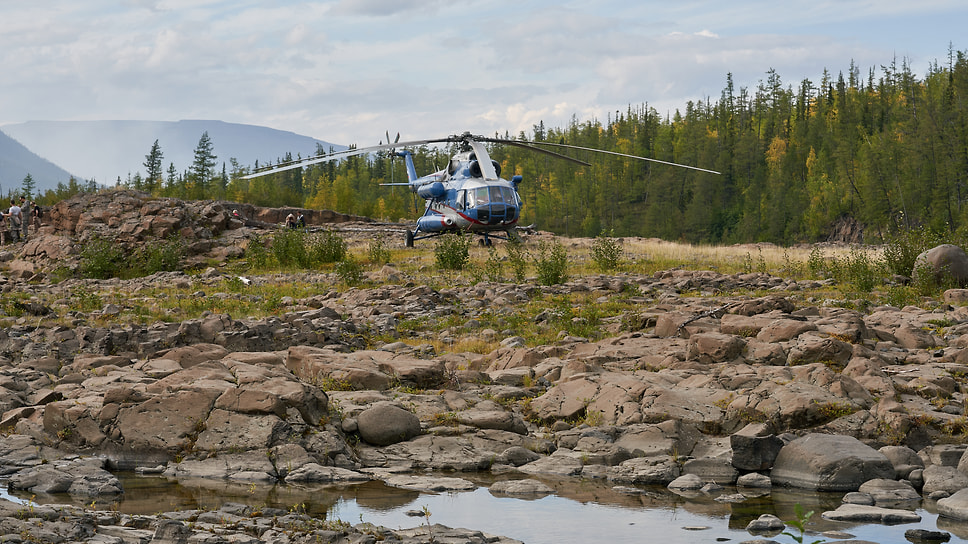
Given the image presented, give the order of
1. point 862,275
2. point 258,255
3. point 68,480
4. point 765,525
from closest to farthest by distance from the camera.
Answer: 1. point 765,525
2. point 68,480
3. point 862,275
4. point 258,255

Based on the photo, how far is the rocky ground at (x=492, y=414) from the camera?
8.62 meters

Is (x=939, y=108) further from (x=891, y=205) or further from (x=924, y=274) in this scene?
(x=924, y=274)

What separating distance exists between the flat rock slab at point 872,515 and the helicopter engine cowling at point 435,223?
87.9 feet

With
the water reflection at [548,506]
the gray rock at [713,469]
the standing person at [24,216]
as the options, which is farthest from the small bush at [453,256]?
the standing person at [24,216]

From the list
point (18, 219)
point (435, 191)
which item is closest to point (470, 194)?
point (435, 191)

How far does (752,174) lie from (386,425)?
11142 centimetres

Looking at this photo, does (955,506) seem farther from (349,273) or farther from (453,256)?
(453,256)

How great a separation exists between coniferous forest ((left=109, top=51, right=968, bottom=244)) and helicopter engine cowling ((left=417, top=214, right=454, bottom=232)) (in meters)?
29.9

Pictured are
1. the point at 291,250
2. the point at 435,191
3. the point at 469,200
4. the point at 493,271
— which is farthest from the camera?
the point at 435,191

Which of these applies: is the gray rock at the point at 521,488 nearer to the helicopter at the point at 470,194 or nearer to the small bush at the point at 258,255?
the helicopter at the point at 470,194

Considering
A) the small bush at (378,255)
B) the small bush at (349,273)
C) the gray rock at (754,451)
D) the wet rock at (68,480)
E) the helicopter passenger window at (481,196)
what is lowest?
the gray rock at (754,451)

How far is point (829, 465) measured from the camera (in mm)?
8875

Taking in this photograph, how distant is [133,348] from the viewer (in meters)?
15.6

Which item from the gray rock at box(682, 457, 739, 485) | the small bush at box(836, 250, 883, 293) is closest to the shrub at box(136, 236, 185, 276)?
the small bush at box(836, 250, 883, 293)
